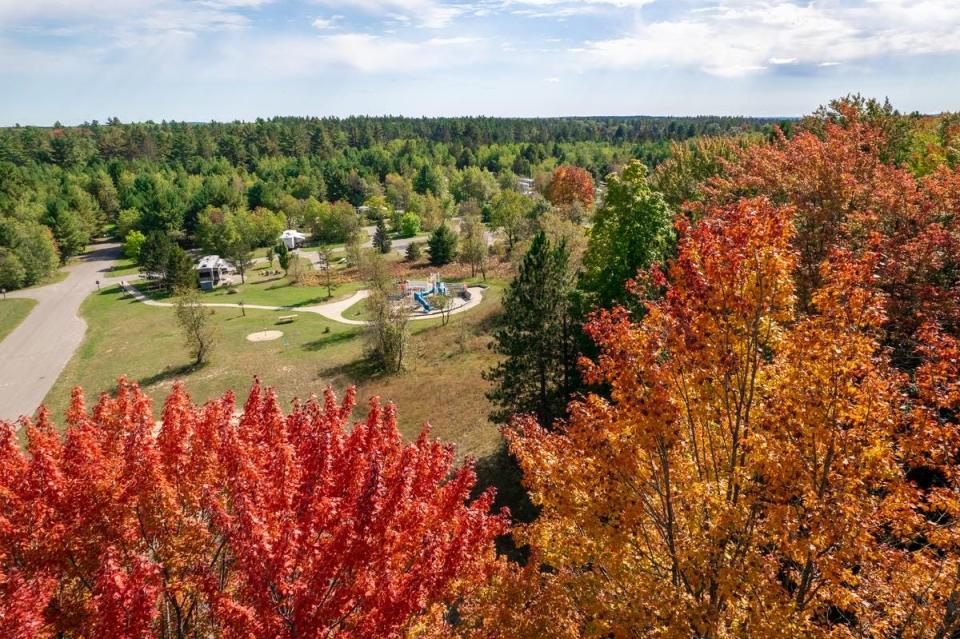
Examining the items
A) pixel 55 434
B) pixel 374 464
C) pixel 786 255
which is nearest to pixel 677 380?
pixel 786 255

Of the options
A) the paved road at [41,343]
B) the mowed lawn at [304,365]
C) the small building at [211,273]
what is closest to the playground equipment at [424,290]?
the mowed lawn at [304,365]

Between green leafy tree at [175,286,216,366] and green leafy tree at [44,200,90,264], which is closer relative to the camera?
green leafy tree at [175,286,216,366]

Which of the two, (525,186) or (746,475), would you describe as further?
(525,186)

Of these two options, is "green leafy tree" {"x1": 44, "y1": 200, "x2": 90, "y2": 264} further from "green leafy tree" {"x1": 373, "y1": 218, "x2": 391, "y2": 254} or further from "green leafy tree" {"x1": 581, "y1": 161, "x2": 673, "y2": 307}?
"green leafy tree" {"x1": 581, "y1": 161, "x2": 673, "y2": 307}

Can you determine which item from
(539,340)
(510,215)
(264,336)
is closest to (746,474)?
(539,340)

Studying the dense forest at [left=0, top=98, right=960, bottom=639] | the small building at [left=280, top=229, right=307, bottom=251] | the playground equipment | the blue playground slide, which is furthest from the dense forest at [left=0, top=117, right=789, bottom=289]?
the dense forest at [left=0, top=98, right=960, bottom=639]

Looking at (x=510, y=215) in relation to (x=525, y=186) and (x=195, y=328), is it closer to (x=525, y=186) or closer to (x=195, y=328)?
(x=525, y=186)
